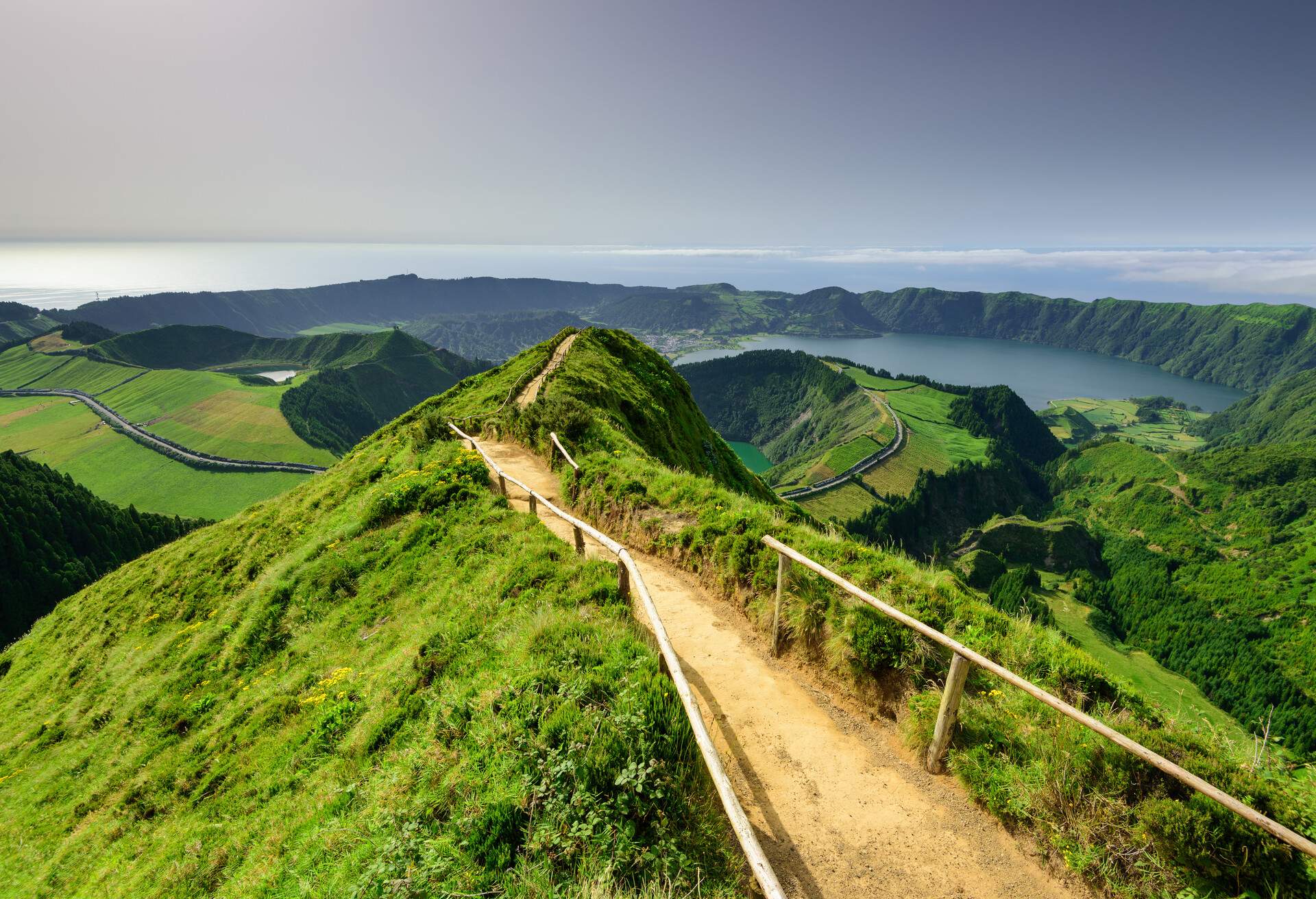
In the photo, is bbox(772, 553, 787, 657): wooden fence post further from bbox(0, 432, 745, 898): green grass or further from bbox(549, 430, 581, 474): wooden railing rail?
bbox(549, 430, 581, 474): wooden railing rail

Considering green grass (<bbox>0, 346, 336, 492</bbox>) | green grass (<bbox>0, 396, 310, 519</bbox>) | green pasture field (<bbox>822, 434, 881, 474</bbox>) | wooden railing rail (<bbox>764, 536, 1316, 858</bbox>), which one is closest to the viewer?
wooden railing rail (<bbox>764, 536, 1316, 858</bbox>)

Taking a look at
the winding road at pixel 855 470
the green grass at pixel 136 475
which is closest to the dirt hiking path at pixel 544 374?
the winding road at pixel 855 470

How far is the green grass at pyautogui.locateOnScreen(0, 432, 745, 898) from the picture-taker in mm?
5438

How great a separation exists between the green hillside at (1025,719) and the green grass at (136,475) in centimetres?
16027

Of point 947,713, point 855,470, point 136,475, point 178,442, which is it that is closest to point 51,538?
point 136,475

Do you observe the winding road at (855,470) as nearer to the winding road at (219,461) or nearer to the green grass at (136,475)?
the green grass at (136,475)

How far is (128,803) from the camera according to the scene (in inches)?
472

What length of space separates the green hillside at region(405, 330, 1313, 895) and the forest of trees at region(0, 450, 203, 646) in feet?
321

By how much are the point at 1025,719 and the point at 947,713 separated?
102 centimetres

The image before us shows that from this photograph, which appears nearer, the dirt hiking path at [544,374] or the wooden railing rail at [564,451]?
the wooden railing rail at [564,451]

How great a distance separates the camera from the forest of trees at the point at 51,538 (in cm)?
6731

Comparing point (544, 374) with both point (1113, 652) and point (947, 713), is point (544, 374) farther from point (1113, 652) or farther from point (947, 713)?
point (1113, 652)

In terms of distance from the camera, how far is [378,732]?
885cm

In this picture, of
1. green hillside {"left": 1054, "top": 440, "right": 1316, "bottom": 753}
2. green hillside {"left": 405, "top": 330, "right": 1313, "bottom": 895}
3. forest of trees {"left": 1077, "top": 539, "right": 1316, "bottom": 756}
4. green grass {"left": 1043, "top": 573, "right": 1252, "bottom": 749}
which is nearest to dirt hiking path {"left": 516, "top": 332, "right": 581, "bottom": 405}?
green hillside {"left": 405, "top": 330, "right": 1313, "bottom": 895}
